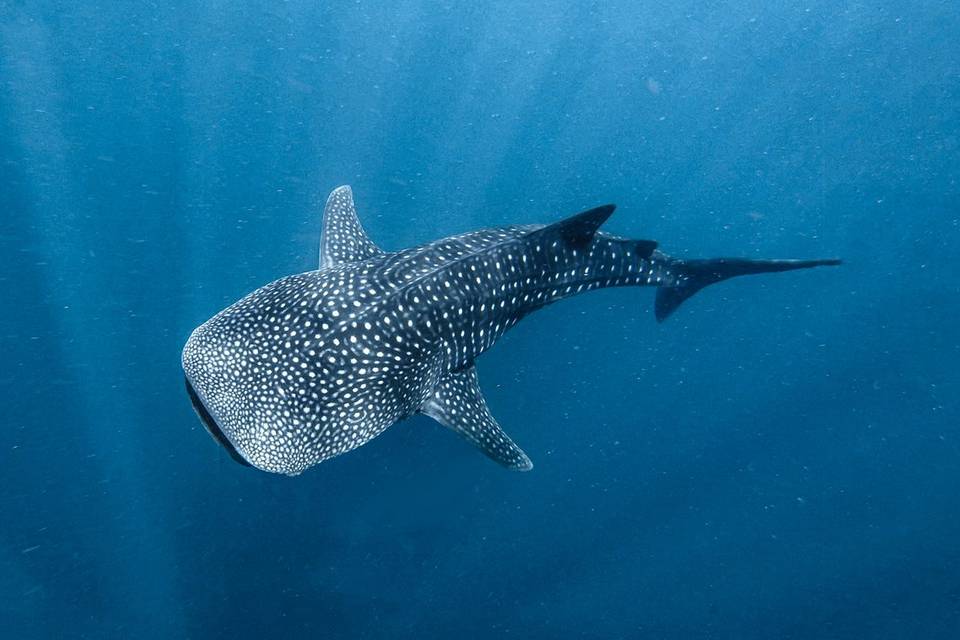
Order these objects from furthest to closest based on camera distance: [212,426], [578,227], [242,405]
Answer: [578,227] → [212,426] → [242,405]

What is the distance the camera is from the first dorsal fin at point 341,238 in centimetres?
538

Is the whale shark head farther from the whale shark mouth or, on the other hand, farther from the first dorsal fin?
the first dorsal fin

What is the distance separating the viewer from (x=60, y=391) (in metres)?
7.46

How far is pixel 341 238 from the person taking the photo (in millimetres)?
5496

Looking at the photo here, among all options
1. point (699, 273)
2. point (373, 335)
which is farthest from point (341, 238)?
point (699, 273)

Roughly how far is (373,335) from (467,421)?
1379 mm

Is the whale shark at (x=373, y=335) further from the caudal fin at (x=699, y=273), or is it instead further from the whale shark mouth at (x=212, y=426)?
the caudal fin at (x=699, y=273)

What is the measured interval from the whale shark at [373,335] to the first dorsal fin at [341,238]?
0.05 ft

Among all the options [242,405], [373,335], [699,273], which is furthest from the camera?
[699,273]

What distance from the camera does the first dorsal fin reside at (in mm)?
5383

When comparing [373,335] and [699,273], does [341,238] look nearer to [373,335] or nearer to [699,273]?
[373,335]

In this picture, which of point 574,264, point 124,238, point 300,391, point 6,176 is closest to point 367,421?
point 300,391

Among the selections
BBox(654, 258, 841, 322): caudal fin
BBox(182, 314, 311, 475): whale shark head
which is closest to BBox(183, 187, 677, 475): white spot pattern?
BBox(182, 314, 311, 475): whale shark head

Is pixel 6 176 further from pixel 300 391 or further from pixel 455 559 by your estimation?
pixel 455 559
